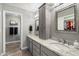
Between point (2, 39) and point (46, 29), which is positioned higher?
point (46, 29)

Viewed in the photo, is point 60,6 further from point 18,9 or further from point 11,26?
point 11,26

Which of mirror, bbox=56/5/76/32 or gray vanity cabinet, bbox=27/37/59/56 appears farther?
mirror, bbox=56/5/76/32

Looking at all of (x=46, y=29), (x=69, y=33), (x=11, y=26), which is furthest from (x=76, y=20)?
(x=11, y=26)

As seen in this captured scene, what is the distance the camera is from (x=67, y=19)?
5.65 ft

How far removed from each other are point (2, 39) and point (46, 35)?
6.61 feet

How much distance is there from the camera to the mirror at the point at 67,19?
1539mm

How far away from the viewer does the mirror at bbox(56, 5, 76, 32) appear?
1539 mm

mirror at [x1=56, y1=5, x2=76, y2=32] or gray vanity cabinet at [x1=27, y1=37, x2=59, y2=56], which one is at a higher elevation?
mirror at [x1=56, y1=5, x2=76, y2=32]

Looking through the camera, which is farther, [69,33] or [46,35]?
[46,35]

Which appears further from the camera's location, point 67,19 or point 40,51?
point 40,51

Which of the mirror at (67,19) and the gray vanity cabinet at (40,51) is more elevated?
the mirror at (67,19)

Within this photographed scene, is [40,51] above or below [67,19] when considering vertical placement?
below

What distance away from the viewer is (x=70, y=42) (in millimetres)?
1619

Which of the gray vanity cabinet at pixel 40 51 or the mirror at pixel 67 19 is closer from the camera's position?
the gray vanity cabinet at pixel 40 51
